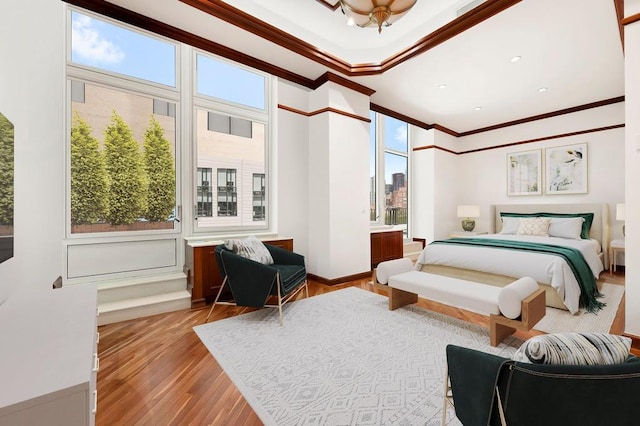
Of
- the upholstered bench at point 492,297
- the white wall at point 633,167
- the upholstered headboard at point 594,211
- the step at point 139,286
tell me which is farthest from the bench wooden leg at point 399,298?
the upholstered headboard at point 594,211

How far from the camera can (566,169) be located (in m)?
5.32

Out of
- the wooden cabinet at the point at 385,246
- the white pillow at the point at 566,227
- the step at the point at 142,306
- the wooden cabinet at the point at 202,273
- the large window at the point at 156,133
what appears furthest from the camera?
the wooden cabinet at the point at 385,246

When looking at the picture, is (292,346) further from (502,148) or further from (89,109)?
(502,148)

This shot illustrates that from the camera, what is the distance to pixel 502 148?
6.14 meters

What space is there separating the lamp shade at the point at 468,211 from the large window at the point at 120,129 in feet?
18.3

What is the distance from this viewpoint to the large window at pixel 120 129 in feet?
10.0

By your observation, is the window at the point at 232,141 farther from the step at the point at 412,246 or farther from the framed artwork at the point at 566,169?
the framed artwork at the point at 566,169

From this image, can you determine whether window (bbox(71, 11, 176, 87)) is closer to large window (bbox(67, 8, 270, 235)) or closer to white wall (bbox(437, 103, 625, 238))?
large window (bbox(67, 8, 270, 235))

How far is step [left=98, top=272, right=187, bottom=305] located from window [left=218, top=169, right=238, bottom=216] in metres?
1.03

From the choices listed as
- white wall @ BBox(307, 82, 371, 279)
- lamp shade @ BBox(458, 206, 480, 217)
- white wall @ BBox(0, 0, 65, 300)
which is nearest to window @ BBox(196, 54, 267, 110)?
white wall @ BBox(307, 82, 371, 279)

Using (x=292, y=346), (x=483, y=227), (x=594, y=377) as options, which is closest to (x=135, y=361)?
(x=292, y=346)

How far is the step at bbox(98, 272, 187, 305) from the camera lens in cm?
297

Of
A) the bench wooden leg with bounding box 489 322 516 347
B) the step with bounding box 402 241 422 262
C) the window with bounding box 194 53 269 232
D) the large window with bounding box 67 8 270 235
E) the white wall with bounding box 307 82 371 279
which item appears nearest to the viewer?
the bench wooden leg with bounding box 489 322 516 347

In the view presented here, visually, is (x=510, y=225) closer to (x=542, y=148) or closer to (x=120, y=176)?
(x=542, y=148)
